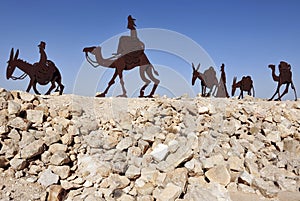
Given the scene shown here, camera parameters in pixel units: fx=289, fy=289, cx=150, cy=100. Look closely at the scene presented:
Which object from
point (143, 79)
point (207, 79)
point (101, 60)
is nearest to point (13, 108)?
point (101, 60)

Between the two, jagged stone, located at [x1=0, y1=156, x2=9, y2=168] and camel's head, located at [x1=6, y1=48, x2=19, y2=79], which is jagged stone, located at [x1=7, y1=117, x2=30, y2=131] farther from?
camel's head, located at [x1=6, y1=48, x2=19, y2=79]

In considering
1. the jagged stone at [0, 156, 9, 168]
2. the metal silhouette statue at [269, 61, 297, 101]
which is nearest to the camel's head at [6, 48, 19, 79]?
the jagged stone at [0, 156, 9, 168]

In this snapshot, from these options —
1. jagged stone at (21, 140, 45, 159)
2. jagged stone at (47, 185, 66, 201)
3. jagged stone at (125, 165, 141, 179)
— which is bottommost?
jagged stone at (47, 185, 66, 201)

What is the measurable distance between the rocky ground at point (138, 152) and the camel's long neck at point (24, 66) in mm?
1724

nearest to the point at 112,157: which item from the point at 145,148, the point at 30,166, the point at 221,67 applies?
the point at 145,148

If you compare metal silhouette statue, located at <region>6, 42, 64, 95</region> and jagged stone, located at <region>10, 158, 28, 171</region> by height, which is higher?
metal silhouette statue, located at <region>6, 42, 64, 95</region>

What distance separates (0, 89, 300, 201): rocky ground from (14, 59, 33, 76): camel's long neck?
1724 mm

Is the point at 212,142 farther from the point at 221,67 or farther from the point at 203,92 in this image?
the point at 221,67

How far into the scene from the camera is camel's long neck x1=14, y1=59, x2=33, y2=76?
25.8 ft

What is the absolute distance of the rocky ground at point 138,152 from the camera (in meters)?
4.70

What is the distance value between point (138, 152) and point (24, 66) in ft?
14.5

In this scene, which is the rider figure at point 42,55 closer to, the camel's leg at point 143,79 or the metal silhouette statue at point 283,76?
the camel's leg at point 143,79

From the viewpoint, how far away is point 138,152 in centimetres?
555

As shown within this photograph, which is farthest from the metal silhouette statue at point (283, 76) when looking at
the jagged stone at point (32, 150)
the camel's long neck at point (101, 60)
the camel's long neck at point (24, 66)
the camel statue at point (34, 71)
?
the jagged stone at point (32, 150)
